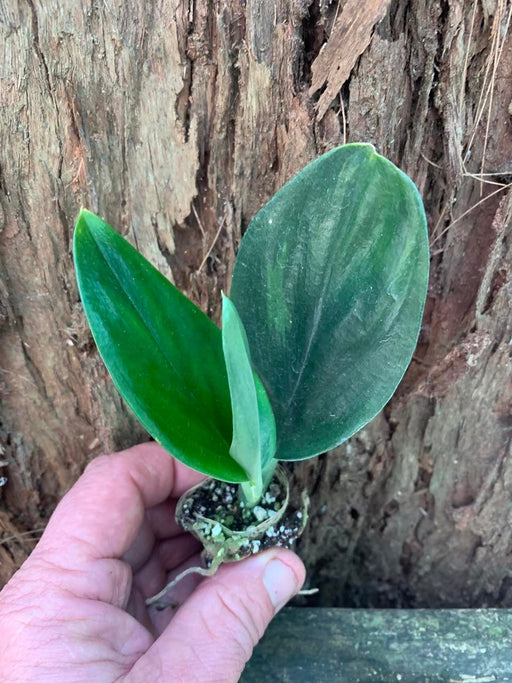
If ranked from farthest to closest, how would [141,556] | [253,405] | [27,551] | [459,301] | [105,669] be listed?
[27,551] → [141,556] → [459,301] → [105,669] → [253,405]

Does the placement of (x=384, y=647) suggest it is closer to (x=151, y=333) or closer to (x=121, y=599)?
(x=121, y=599)

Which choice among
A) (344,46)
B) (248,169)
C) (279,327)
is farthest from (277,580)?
(344,46)

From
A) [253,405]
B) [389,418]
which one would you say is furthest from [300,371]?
[389,418]

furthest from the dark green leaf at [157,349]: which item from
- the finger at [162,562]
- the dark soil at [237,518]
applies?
the finger at [162,562]

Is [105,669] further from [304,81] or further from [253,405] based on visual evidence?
[304,81]

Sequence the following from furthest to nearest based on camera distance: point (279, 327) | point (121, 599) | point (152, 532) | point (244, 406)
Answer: point (152, 532) < point (121, 599) < point (279, 327) < point (244, 406)

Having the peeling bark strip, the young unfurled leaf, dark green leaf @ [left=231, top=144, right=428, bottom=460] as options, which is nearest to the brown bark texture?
the peeling bark strip

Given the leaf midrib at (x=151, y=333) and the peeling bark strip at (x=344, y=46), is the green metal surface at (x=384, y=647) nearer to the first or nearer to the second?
the leaf midrib at (x=151, y=333)

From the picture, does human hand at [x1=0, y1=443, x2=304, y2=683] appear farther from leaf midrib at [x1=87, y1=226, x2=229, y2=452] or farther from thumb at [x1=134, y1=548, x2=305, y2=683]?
leaf midrib at [x1=87, y1=226, x2=229, y2=452]
